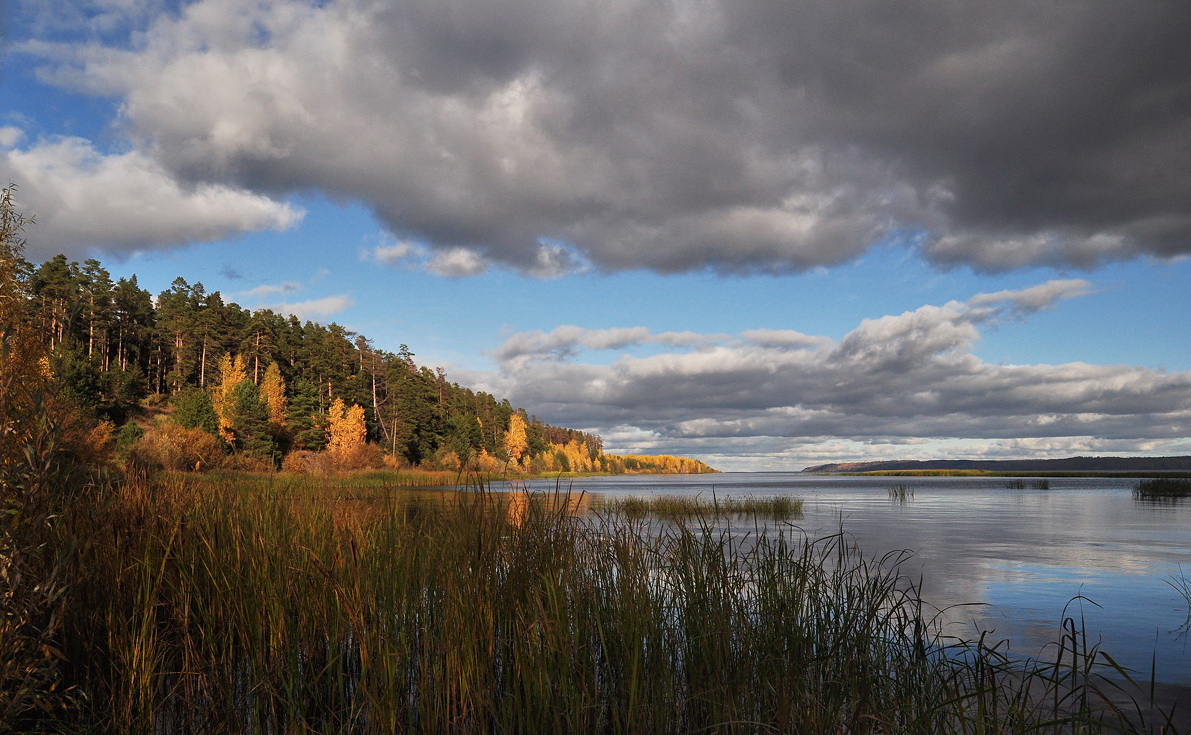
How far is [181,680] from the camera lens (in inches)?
179

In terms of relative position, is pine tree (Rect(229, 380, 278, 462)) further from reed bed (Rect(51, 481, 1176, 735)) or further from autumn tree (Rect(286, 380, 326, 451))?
reed bed (Rect(51, 481, 1176, 735))

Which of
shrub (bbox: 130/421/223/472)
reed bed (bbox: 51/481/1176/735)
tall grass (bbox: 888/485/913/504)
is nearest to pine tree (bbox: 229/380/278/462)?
shrub (bbox: 130/421/223/472)

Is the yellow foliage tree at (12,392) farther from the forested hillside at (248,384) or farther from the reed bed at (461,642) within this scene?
the forested hillside at (248,384)

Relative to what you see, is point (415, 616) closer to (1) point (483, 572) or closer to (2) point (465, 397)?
(1) point (483, 572)

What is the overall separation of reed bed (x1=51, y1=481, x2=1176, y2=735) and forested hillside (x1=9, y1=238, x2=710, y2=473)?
40799 mm

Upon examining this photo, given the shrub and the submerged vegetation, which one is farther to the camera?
the shrub

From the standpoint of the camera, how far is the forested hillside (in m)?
54.1

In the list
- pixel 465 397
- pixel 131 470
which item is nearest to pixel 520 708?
pixel 131 470

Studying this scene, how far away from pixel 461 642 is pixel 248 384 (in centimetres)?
5807

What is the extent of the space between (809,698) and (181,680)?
165 inches

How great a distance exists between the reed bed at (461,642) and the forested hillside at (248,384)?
40.8m

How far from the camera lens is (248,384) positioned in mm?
54812

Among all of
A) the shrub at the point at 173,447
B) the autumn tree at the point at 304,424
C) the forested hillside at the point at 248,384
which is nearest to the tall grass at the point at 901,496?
the forested hillside at the point at 248,384

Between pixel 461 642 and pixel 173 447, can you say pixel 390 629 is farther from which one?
pixel 173 447
